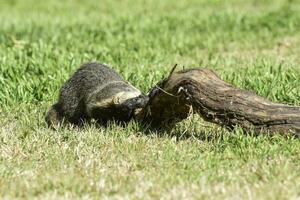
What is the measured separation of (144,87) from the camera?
22.7 ft

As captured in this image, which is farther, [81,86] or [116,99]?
[81,86]

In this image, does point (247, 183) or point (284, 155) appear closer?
point (247, 183)

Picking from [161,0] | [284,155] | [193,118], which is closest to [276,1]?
[161,0]

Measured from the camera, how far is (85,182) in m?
4.34

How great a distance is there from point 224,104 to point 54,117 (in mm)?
1638

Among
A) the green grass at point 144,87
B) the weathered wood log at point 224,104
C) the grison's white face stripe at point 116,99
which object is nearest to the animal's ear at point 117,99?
the grison's white face stripe at point 116,99

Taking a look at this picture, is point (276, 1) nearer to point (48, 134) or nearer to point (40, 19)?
point (40, 19)

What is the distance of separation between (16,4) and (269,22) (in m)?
5.16

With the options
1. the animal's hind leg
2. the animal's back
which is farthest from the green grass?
the animal's back

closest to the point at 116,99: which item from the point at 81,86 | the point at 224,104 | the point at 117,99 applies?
the point at 117,99

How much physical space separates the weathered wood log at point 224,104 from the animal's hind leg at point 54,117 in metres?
1.02

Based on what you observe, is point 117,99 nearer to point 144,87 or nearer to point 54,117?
point 54,117

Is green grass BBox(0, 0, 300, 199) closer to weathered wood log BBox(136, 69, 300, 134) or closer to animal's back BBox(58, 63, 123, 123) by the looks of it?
weathered wood log BBox(136, 69, 300, 134)

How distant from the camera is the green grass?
14.2ft
